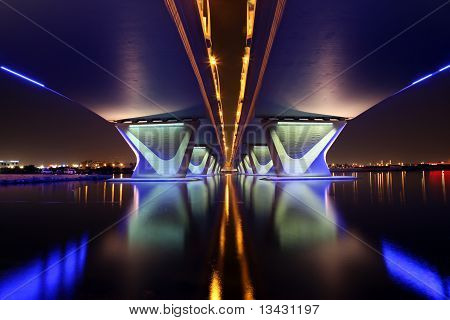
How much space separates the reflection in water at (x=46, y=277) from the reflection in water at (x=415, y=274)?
2923 mm

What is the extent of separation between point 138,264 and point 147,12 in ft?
23.3

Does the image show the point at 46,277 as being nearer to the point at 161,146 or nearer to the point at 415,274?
the point at 415,274

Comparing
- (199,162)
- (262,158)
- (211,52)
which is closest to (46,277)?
(211,52)

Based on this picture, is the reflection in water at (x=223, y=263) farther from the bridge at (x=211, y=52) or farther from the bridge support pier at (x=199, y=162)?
the bridge support pier at (x=199, y=162)

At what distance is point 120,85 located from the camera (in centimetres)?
1536

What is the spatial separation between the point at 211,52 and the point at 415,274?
1103 cm

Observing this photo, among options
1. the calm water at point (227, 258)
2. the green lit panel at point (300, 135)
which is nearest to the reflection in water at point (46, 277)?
the calm water at point (227, 258)

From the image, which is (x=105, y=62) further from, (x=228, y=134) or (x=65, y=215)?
(x=228, y=134)

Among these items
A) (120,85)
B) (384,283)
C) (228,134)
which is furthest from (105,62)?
(228,134)

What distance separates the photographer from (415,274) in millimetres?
2867

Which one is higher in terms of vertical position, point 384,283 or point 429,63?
point 429,63

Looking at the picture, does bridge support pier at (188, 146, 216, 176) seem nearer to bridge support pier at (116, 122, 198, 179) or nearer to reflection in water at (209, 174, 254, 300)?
bridge support pier at (116, 122, 198, 179)

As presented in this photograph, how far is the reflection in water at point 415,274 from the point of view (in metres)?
2.49

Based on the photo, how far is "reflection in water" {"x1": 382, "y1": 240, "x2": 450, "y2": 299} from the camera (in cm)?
249
